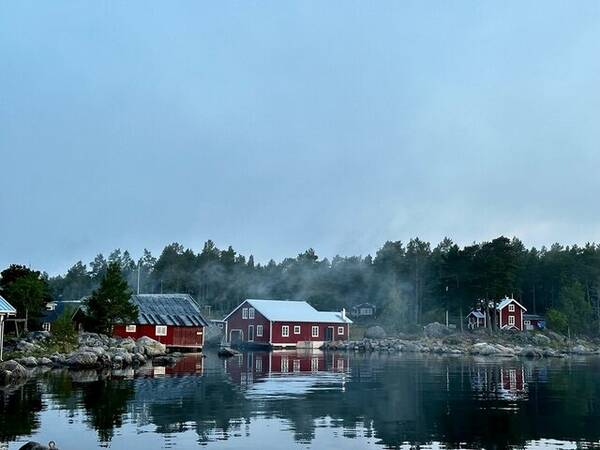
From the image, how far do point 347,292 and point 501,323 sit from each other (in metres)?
26.2

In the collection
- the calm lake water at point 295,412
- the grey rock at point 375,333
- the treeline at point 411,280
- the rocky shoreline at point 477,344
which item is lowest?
the calm lake water at point 295,412

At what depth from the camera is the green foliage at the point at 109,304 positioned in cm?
5328

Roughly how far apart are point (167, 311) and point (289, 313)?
17.4 meters

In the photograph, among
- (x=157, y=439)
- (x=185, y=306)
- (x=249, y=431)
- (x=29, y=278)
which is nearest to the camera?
(x=157, y=439)

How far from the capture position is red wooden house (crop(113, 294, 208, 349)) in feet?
202

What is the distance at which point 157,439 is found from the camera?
1577 cm

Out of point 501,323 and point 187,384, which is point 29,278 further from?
point 501,323

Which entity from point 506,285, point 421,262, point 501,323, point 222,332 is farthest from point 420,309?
point 222,332

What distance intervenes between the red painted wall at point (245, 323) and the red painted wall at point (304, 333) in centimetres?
108

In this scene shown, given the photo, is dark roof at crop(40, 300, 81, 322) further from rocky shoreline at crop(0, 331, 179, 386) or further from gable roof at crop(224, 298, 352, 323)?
gable roof at crop(224, 298, 352, 323)

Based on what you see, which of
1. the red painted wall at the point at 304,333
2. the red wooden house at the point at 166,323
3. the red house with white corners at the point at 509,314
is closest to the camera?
the red wooden house at the point at 166,323

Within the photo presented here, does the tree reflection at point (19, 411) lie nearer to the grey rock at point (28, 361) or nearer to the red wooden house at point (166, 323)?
the grey rock at point (28, 361)

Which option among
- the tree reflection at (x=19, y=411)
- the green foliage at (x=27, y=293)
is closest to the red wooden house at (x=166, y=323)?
the green foliage at (x=27, y=293)

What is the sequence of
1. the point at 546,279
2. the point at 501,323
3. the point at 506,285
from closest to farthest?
the point at 506,285, the point at 501,323, the point at 546,279
